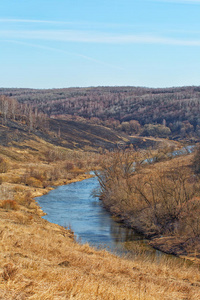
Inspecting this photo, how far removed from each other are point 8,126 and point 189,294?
3862 inches

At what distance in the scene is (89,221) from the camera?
3244 centimetres

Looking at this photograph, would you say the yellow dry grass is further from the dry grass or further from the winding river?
the winding river

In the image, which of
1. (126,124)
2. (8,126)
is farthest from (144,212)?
(126,124)

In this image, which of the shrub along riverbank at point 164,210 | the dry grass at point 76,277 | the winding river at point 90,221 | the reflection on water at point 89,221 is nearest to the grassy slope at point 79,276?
the dry grass at point 76,277

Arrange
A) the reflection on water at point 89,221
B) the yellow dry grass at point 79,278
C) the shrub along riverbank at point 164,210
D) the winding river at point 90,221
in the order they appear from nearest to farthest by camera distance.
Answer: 1. the yellow dry grass at point 79,278
2. the winding river at point 90,221
3. the reflection on water at point 89,221
4. the shrub along riverbank at point 164,210

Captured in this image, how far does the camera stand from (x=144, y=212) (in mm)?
31578

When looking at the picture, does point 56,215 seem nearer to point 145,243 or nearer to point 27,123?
point 145,243

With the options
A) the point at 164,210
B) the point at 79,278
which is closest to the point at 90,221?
the point at 164,210

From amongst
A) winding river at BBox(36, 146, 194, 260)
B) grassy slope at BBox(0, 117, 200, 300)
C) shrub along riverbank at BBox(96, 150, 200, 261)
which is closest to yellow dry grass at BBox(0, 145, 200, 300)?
grassy slope at BBox(0, 117, 200, 300)

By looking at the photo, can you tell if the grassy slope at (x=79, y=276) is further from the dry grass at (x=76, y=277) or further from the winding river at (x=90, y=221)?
the winding river at (x=90, y=221)

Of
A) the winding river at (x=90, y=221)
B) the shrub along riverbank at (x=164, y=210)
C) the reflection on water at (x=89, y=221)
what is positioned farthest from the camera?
the shrub along riverbank at (x=164, y=210)

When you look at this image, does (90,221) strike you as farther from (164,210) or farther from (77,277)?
(77,277)

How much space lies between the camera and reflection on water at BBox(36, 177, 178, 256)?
25.6 metres

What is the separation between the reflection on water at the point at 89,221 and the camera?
25609mm
